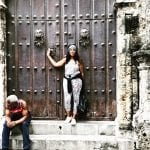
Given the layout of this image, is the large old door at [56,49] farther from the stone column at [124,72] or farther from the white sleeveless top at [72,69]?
the stone column at [124,72]

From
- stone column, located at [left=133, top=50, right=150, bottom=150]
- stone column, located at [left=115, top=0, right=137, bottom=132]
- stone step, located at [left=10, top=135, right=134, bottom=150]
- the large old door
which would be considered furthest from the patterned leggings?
stone column, located at [left=133, top=50, right=150, bottom=150]

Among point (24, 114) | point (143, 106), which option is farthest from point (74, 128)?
point (143, 106)

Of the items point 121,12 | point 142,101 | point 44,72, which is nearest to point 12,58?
point 44,72

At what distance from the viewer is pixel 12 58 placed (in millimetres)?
8219

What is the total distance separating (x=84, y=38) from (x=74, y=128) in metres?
1.49

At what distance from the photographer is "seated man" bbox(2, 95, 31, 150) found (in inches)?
293

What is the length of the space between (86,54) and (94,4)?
0.84 m

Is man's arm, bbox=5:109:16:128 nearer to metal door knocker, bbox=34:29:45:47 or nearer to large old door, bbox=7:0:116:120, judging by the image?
large old door, bbox=7:0:116:120

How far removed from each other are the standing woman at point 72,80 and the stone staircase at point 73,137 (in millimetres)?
187

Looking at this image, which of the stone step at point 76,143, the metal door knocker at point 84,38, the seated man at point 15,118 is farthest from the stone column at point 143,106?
the seated man at point 15,118

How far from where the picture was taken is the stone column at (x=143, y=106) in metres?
6.66

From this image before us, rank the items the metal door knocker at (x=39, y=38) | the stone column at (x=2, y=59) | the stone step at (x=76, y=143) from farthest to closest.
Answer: the metal door knocker at (x=39, y=38) < the stone column at (x=2, y=59) < the stone step at (x=76, y=143)

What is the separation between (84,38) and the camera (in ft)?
26.5

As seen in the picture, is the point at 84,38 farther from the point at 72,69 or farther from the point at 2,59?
the point at 2,59
